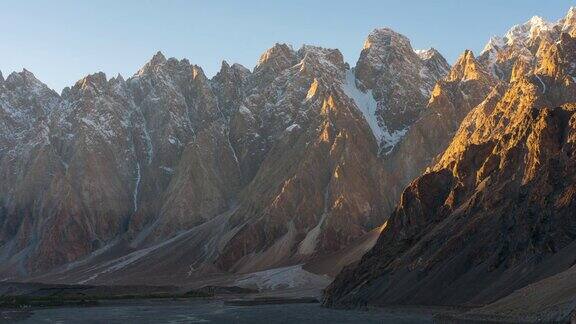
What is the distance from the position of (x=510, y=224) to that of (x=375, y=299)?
27.9 metres

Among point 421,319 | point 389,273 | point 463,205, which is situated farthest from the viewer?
point 463,205

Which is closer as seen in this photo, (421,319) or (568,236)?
(421,319)

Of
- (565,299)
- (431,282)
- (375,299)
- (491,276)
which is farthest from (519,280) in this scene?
(565,299)

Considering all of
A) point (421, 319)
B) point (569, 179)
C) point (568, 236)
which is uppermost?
point (569, 179)

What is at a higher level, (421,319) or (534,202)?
(534,202)

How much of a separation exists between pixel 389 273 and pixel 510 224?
1140 inches

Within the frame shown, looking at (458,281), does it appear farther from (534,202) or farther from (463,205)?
(463,205)

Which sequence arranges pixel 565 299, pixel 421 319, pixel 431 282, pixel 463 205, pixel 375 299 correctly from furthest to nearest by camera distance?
pixel 463 205, pixel 375 299, pixel 431 282, pixel 421 319, pixel 565 299

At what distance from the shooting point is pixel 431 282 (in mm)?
140000

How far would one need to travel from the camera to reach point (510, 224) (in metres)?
144

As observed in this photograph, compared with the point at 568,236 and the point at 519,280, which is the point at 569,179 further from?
the point at 519,280

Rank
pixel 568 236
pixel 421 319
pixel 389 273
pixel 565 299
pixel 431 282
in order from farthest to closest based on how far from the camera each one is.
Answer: pixel 389 273 < pixel 431 282 < pixel 568 236 < pixel 421 319 < pixel 565 299

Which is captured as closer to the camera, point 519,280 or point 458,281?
point 519,280

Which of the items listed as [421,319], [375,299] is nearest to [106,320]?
[375,299]
